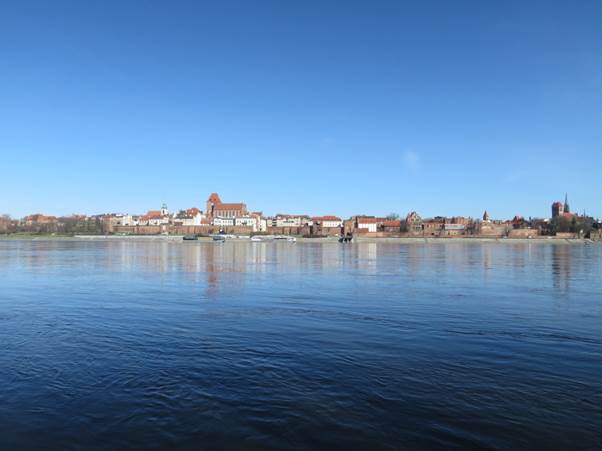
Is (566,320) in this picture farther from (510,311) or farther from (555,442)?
(555,442)

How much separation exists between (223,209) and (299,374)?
518ft

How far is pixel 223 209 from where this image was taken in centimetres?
16325

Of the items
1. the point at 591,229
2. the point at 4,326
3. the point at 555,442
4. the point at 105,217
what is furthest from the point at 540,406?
the point at 105,217

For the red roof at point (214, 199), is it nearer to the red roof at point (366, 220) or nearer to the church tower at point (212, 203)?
the church tower at point (212, 203)

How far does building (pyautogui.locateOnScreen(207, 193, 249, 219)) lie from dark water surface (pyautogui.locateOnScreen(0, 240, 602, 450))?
479ft

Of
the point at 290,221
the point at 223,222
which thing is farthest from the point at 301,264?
the point at 290,221

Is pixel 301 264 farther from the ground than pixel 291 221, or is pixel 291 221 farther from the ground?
pixel 291 221

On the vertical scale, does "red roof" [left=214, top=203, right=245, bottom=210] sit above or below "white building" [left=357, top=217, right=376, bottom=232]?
above

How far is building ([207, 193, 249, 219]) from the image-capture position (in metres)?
161

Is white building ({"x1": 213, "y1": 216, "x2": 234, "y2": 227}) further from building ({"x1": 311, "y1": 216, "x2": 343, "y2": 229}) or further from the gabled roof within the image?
building ({"x1": 311, "y1": 216, "x2": 343, "y2": 229})

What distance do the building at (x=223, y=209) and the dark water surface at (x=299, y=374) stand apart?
145933mm

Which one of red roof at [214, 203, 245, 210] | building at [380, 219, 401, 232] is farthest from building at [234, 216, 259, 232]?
building at [380, 219, 401, 232]

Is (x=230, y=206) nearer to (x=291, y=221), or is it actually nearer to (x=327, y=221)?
(x=291, y=221)

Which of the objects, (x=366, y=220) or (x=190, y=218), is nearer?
(x=366, y=220)
